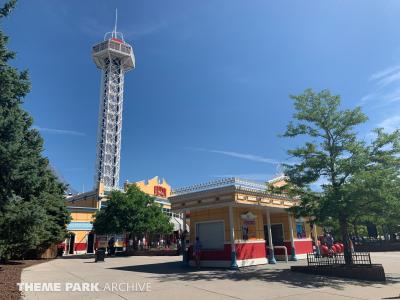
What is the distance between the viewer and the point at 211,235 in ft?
61.2

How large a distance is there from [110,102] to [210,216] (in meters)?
72.6

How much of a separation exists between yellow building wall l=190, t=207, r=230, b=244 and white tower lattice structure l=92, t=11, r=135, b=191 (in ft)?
209

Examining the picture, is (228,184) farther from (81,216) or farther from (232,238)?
(81,216)

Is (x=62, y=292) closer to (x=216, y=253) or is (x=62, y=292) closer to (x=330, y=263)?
(x=216, y=253)

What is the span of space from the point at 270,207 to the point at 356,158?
22.5ft

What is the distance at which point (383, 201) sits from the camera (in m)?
12.6

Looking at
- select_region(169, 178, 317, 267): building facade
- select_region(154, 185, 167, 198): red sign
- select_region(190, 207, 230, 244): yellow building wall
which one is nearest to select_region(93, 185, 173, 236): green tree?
select_region(169, 178, 317, 267): building facade

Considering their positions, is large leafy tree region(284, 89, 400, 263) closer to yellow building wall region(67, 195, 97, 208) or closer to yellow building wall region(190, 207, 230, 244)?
yellow building wall region(190, 207, 230, 244)

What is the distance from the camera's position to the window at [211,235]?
18109 millimetres

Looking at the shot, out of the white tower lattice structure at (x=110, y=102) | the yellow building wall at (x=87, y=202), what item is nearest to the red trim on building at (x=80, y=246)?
the yellow building wall at (x=87, y=202)

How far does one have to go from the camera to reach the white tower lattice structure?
81750 millimetres

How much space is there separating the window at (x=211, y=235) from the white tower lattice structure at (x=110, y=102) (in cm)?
6448

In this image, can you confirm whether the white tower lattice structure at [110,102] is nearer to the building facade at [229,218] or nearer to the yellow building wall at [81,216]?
the yellow building wall at [81,216]

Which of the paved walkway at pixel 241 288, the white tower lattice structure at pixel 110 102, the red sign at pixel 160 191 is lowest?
the paved walkway at pixel 241 288
